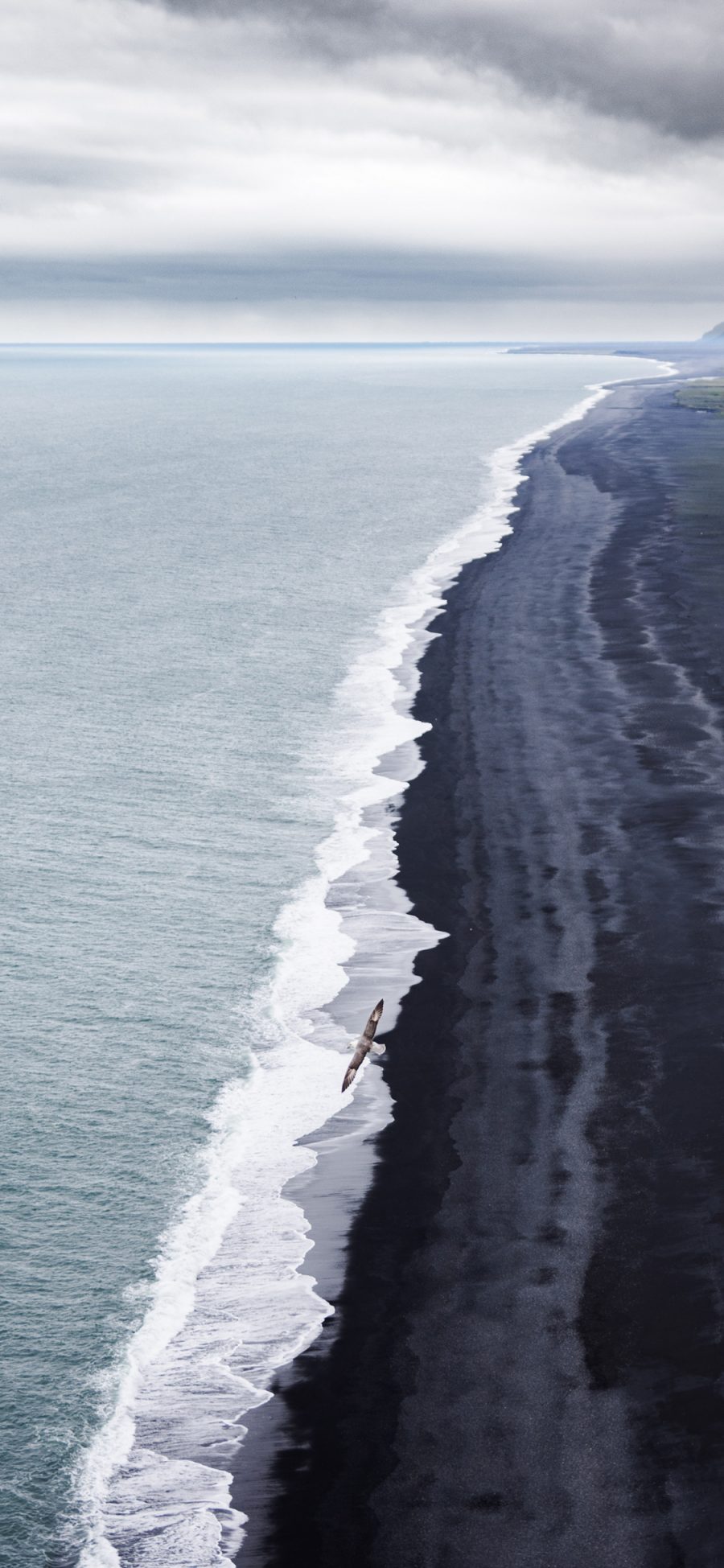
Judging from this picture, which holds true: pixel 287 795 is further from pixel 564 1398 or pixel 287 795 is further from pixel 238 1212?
pixel 564 1398

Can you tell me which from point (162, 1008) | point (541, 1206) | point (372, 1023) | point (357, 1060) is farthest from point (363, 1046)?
point (162, 1008)

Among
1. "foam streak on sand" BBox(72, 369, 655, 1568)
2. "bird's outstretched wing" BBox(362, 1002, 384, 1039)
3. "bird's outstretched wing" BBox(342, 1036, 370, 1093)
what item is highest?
"bird's outstretched wing" BBox(362, 1002, 384, 1039)

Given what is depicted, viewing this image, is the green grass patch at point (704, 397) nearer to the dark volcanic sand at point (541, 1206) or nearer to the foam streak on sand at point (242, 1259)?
the dark volcanic sand at point (541, 1206)

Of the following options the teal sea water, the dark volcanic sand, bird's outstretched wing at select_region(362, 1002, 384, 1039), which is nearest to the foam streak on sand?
the teal sea water

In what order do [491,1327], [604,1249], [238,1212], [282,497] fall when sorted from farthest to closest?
[282,497] → [238,1212] → [604,1249] → [491,1327]

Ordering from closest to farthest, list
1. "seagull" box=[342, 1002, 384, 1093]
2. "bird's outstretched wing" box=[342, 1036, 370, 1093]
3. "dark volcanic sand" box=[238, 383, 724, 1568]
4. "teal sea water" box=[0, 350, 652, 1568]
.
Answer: "dark volcanic sand" box=[238, 383, 724, 1568]
"teal sea water" box=[0, 350, 652, 1568]
"seagull" box=[342, 1002, 384, 1093]
"bird's outstretched wing" box=[342, 1036, 370, 1093]

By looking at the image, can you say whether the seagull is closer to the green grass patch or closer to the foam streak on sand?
the foam streak on sand

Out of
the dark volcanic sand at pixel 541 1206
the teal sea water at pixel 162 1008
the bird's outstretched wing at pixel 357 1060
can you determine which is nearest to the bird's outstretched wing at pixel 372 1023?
the bird's outstretched wing at pixel 357 1060

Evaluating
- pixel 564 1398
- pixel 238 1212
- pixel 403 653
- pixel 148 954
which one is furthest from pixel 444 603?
pixel 564 1398
